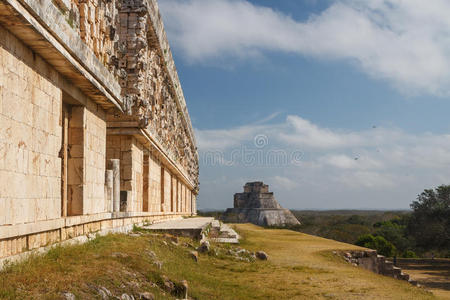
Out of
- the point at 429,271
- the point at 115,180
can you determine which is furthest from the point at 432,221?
the point at 115,180

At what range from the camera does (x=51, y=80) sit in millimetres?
5848

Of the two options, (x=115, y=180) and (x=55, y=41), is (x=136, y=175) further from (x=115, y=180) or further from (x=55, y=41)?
(x=55, y=41)

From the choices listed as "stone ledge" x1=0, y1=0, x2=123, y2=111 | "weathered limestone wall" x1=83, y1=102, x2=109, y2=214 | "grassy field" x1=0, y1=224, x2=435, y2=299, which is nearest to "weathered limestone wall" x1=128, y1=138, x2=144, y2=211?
"grassy field" x1=0, y1=224, x2=435, y2=299

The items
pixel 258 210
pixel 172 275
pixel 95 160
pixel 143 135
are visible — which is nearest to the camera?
pixel 172 275

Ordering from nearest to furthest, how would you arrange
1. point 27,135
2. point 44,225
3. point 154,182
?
point 27,135, point 44,225, point 154,182

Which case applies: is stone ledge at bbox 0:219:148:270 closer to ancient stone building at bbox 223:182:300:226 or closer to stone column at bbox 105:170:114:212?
stone column at bbox 105:170:114:212

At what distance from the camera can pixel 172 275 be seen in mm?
6023

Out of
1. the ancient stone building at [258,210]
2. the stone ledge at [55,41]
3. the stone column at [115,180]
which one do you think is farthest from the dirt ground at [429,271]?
the ancient stone building at [258,210]

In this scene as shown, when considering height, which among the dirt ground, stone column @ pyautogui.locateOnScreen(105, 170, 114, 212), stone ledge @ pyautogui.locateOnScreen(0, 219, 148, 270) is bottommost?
the dirt ground

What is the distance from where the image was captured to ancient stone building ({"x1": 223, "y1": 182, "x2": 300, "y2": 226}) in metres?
46.5

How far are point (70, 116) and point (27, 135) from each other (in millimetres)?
2232

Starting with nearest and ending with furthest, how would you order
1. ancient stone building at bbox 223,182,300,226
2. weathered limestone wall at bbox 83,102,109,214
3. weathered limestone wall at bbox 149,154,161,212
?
weathered limestone wall at bbox 83,102,109,214 < weathered limestone wall at bbox 149,154,161,212 < ancient stone building at bbox 223,182,300,226

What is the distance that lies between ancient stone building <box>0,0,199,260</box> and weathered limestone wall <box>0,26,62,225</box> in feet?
0.04

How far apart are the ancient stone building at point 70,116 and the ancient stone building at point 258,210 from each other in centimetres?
3477
